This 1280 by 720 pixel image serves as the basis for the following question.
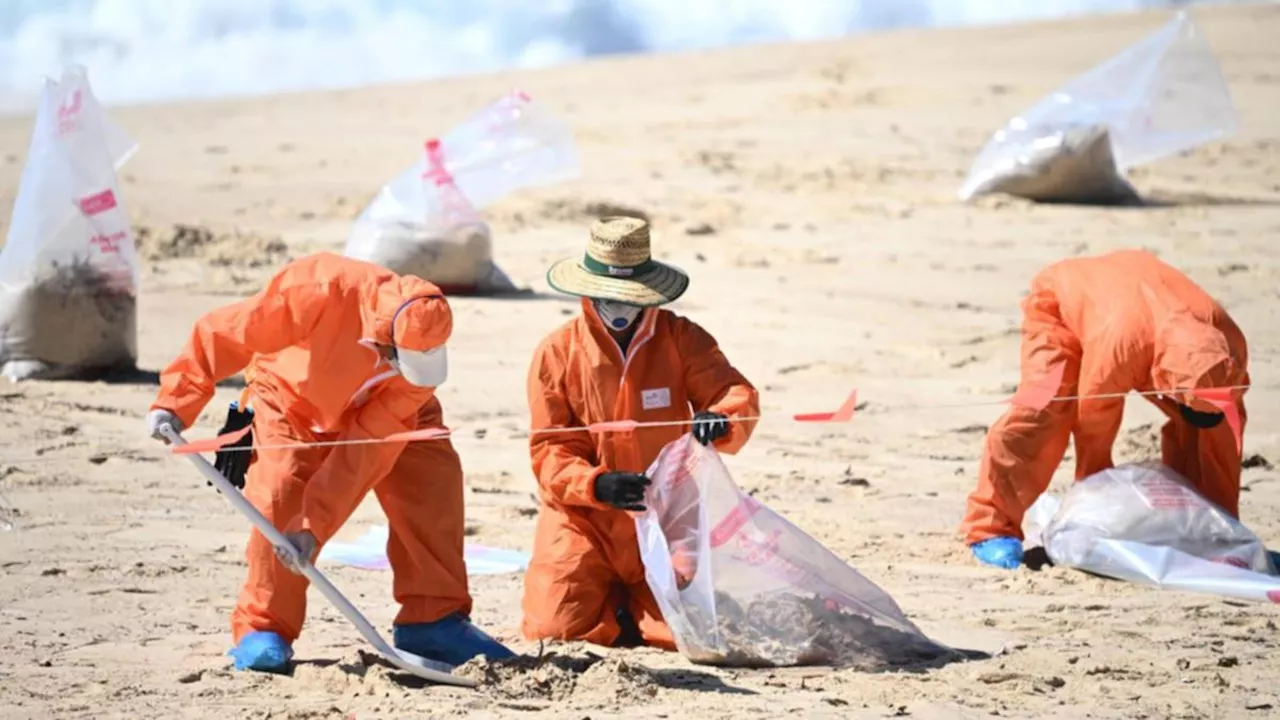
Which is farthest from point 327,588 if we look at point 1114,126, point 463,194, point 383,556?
point 1114,126

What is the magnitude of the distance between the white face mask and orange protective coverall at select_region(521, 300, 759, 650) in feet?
0.07

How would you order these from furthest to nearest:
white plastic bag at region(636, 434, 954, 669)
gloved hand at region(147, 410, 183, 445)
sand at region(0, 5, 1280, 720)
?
white plastic bag at region(636, 434, 954, 669)
sand at region(0, 5, 1280, 720)
gloved hand at region(147, 410, 183, 445)

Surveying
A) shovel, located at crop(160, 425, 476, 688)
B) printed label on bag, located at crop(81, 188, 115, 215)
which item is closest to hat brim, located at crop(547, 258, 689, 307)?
shovel, located at crop(160, 425, 476, 688)

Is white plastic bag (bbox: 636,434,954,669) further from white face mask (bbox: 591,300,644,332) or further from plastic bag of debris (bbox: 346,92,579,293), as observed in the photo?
plastic bag of debris (bbox: 346,92,579,293)

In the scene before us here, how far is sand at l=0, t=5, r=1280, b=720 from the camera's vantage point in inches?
181

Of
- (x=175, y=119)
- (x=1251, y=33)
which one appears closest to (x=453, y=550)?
(x=175, y=119)

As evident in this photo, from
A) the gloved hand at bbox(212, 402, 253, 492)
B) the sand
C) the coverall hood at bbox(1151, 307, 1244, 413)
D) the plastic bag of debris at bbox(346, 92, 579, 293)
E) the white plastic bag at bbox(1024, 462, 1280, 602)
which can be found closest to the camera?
the sand

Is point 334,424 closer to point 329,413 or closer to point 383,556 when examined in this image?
point 329,413

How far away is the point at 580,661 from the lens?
183 inches

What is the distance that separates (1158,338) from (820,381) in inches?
101

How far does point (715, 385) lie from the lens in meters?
4.92

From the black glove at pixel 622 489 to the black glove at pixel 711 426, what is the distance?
180 mm

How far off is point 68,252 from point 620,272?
3294mm

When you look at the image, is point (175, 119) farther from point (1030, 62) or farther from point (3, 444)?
point (3, 444)
